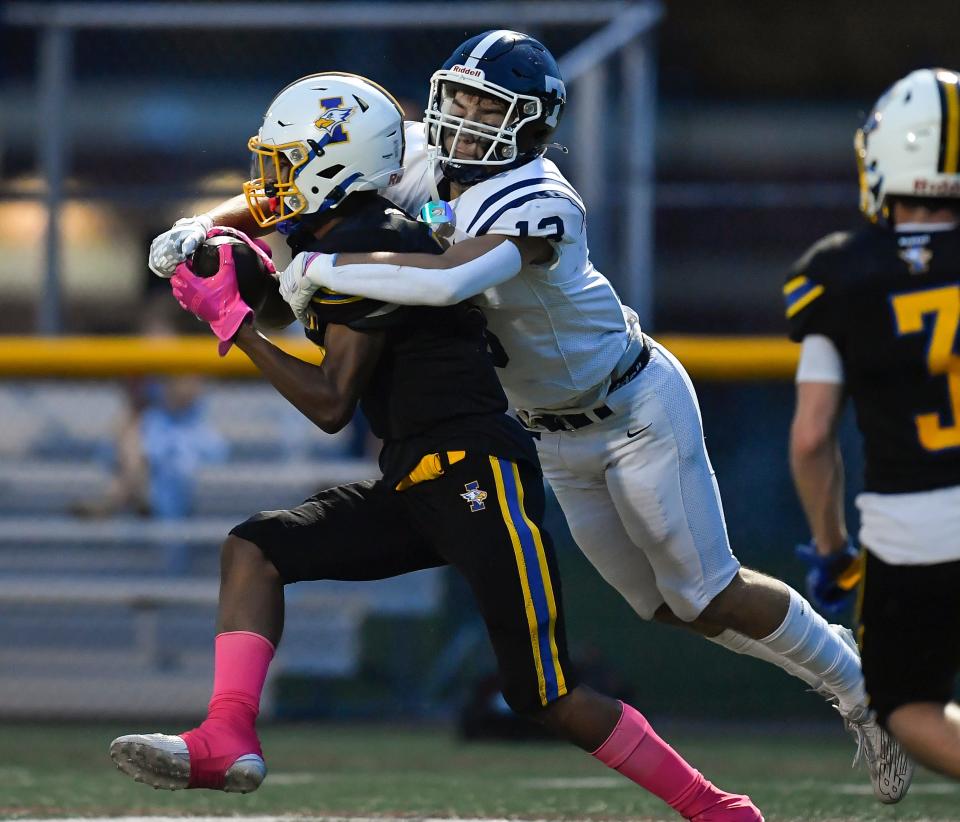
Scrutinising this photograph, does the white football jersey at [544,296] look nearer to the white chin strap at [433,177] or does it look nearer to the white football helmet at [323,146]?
the white chin strap at [433,177]

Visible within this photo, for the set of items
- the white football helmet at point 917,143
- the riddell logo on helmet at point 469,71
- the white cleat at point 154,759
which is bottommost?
the white cleat at point 154,759

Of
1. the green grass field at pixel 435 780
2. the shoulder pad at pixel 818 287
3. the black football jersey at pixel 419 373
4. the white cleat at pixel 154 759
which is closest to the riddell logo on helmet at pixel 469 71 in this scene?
the black football jersey at pixel 419 373

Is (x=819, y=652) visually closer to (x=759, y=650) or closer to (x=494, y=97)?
(x=759, y=650)

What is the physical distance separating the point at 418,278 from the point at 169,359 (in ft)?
9.89

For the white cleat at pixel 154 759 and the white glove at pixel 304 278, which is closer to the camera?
the white cleat at pixel 154 759

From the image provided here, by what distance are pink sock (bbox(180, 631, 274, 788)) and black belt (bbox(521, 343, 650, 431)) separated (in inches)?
34.0

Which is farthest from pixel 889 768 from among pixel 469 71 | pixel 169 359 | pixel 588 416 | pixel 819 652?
pixel 169 359

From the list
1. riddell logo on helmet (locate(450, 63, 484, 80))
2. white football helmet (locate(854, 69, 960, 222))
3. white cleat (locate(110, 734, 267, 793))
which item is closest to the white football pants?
riddell logo on helmet (locate(450, 63, 484, 80))

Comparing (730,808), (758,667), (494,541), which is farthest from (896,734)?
(758,667)

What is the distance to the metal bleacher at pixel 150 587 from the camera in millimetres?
6180

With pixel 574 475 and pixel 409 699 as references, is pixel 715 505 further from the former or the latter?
pixel 409 699

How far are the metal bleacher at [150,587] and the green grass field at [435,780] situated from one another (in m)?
0.23

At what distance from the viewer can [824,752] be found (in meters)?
5.45

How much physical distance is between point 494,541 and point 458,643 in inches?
111
